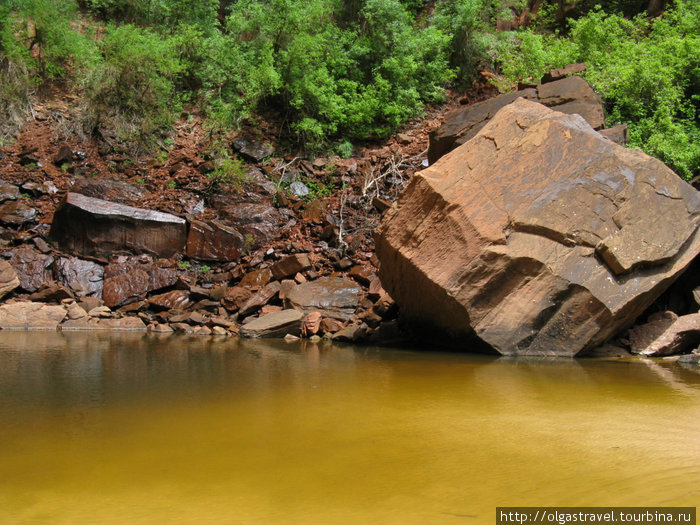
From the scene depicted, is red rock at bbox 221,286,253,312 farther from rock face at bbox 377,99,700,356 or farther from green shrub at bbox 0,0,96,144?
green shrub at bbox 0,0,96,144

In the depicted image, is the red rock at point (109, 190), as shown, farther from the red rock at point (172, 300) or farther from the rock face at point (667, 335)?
the rock face at point (667, 335)

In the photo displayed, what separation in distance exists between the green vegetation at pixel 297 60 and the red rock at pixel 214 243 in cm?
207

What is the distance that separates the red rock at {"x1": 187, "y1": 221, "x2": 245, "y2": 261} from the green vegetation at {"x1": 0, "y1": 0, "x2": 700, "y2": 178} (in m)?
2.07

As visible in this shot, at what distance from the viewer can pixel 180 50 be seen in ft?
50.9

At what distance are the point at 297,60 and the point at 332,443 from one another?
12879mm

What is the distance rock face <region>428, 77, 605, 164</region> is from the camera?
8508 mm

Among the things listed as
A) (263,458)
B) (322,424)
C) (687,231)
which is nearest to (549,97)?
(687,231)

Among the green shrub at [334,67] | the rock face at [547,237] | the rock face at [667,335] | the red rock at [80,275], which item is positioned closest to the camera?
the rock face at [547,237]

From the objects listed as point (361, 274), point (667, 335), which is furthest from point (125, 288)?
point (667, 335)

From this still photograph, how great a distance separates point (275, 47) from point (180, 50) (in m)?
3.21

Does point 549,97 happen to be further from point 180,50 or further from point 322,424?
point 180,50

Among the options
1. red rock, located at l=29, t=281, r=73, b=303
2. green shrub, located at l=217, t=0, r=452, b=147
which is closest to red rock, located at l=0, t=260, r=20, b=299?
red rock, located at l=29, t=281, r=73, b=303

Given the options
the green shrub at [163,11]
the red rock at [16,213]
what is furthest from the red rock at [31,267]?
the green shrub at [163,11]

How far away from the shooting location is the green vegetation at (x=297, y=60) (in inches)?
531
